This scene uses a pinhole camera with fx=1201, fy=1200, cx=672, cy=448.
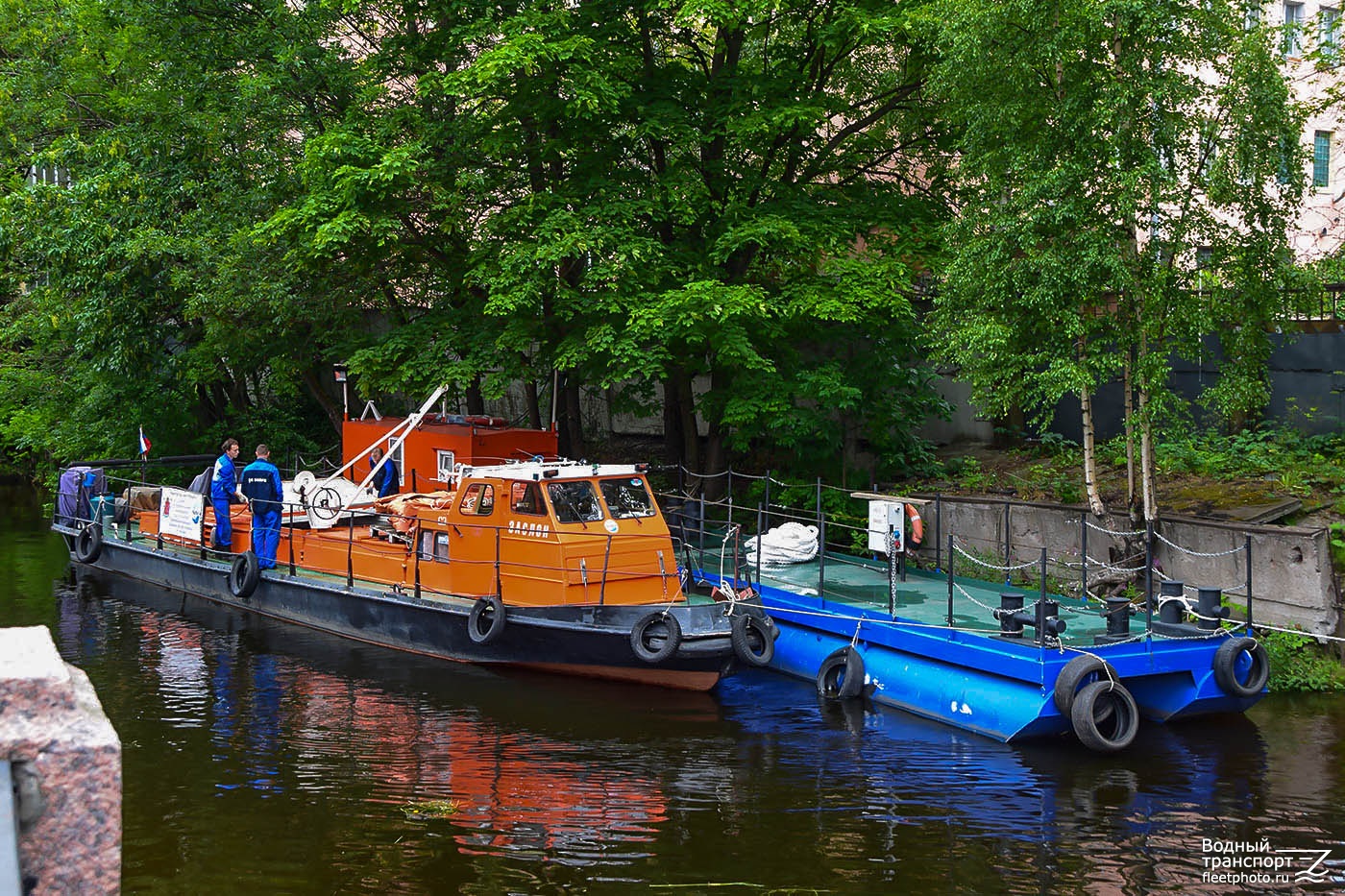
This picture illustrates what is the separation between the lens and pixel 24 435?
29.6 meters

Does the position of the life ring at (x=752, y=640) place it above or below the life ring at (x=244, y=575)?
below

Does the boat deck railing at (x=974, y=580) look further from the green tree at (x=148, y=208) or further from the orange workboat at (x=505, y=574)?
the green tree at (x=148, y=208)

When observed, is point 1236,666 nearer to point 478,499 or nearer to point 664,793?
point 664,793

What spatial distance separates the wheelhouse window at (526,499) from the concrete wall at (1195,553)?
6050 mm

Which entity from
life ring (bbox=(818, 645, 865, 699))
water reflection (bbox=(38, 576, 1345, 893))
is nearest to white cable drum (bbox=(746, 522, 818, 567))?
water reflection (bbox=(38, 576, 1345, 893))

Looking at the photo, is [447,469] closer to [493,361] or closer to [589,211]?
[493,361]

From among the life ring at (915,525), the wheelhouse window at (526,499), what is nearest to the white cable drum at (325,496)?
the wheelhouse window at (526,499)

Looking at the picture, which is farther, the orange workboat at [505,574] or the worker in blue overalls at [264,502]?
the worker in blue overalls at [264,502]

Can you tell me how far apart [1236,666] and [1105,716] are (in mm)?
2028

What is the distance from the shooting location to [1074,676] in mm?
12180

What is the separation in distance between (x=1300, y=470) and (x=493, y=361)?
12544mm

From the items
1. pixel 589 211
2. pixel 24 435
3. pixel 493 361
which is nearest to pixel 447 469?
pixel 493 361

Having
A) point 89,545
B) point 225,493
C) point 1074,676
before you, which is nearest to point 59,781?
point 1074,676

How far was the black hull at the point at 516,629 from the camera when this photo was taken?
14.9 m
